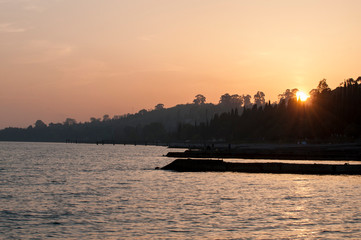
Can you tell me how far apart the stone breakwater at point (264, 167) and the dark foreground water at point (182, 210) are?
13.6 m

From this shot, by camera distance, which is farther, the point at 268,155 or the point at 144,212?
the point at 268,155

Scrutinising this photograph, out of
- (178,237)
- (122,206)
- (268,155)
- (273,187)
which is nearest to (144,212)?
(122,206)

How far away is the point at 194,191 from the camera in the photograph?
56.5 metres

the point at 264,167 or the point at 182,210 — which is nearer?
the point at 182,210

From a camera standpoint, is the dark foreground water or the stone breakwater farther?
the stone breakwater

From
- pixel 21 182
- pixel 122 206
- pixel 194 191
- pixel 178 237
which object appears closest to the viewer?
pixel 178 237

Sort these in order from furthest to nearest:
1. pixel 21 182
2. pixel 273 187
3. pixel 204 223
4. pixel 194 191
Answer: pixel 21 182
pixel 273 187
pixel 194 191
pixel 204 223

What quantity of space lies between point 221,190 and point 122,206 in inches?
639

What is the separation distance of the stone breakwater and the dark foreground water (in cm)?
1357

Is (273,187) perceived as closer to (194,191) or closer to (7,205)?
(194,191)

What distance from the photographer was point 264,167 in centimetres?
8688

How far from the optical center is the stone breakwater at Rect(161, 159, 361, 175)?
266 ft

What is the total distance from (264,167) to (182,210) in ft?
155

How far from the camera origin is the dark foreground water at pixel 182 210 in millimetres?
33031
